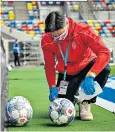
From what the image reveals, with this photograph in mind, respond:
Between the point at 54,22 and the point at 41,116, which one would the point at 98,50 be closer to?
the point at 54,22

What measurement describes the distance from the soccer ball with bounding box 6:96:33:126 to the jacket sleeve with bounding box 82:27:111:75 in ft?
2.56

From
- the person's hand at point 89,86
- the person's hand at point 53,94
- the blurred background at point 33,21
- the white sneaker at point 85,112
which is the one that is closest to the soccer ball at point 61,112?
the person's hand at point 89,86

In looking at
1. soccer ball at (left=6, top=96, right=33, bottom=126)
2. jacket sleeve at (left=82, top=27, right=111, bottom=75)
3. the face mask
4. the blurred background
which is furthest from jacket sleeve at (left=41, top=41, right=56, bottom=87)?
the blurred background

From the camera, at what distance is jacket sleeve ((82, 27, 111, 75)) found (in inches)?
202

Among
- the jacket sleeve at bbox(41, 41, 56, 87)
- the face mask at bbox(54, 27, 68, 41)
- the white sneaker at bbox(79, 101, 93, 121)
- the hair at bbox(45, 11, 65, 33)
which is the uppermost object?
the hair at bbox(45, 11, 65, 33)

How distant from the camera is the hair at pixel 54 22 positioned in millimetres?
5005

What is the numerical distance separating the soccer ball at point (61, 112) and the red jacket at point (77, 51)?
450 mm

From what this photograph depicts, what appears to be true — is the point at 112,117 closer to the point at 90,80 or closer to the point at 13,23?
the point at 90,80

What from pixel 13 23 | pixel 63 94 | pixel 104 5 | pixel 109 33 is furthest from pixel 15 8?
pixel 63 94

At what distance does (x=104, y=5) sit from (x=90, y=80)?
54.3 feet

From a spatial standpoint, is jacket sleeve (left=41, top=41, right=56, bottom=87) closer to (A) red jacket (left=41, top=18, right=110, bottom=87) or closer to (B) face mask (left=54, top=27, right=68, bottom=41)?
(A) red jacket (left=41, top=18, right=110, bottom=87)

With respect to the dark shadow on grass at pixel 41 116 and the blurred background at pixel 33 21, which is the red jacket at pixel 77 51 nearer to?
the dark shadow on grass at pixel 41 116

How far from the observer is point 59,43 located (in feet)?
18.1

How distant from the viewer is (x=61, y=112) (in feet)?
16.4
